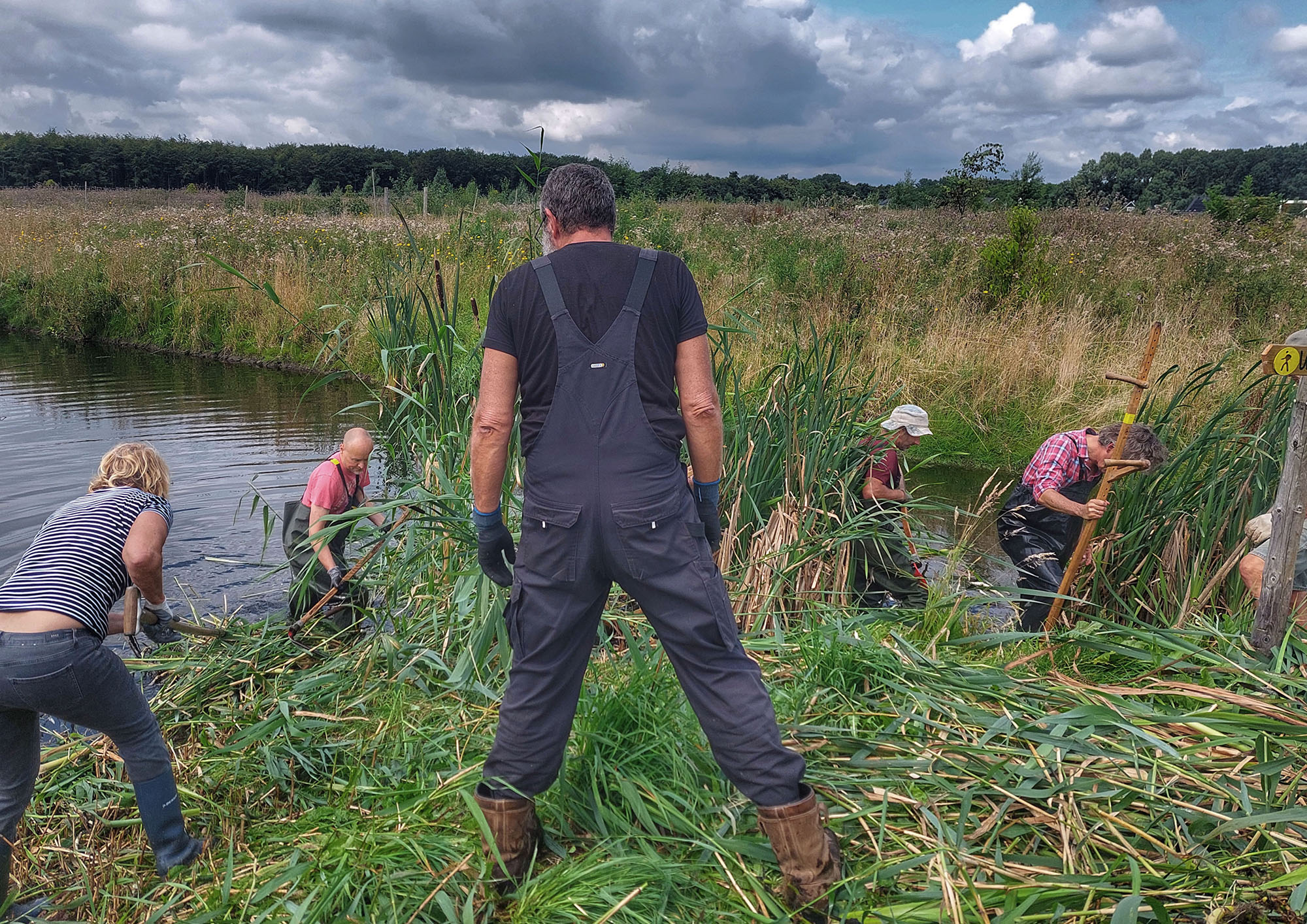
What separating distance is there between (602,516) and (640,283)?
60cm

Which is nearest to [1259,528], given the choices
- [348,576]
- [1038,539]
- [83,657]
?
[1038,539]

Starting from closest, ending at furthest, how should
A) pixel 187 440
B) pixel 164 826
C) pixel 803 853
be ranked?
pixel 803 853 < pixel 164 826 < pixel 187 440

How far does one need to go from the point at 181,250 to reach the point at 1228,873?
16.5 meters

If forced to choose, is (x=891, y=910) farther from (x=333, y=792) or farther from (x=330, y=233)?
(x=330, y=233)

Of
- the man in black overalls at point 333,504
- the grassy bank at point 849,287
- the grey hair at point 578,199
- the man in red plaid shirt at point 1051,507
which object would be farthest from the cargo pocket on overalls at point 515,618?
the man in red plaid shirt at point 1051,507

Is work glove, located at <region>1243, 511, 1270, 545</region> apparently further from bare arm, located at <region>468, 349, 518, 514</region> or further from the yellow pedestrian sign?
bare arm, located at <region>468, 349, 518, 514</region>

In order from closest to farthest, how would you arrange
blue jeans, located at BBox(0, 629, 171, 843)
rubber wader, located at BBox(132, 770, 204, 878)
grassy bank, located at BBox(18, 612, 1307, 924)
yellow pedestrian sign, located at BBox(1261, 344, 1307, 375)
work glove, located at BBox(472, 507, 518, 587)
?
grassy bank, located at BBox(18, 612, 1307, 924) < work glove, located at BBox(472, 507, 518, 587) < blue jeans, located at BBox(0, 629, 171, 843) < rubber wader, located at BBox(132, 770, 204, 878) < yellow pedestrian sign, located at BBox(1261, 344, 1307, 375)

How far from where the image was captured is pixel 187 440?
905cm

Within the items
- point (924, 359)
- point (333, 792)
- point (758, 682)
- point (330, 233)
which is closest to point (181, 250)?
point (330, 233)

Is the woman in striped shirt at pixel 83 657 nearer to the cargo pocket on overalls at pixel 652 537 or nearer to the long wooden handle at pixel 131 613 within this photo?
the long wooden handle at pixel 131 613

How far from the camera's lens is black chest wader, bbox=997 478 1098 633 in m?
4.77

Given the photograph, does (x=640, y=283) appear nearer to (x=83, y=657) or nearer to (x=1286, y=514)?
(x=83, y=657)

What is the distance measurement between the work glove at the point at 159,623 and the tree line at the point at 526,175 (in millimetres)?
2112

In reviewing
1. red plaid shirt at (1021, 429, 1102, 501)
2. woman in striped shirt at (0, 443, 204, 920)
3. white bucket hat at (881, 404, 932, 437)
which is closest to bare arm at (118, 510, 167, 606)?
woman in striped shirt at (0, 443, 204, 920)
